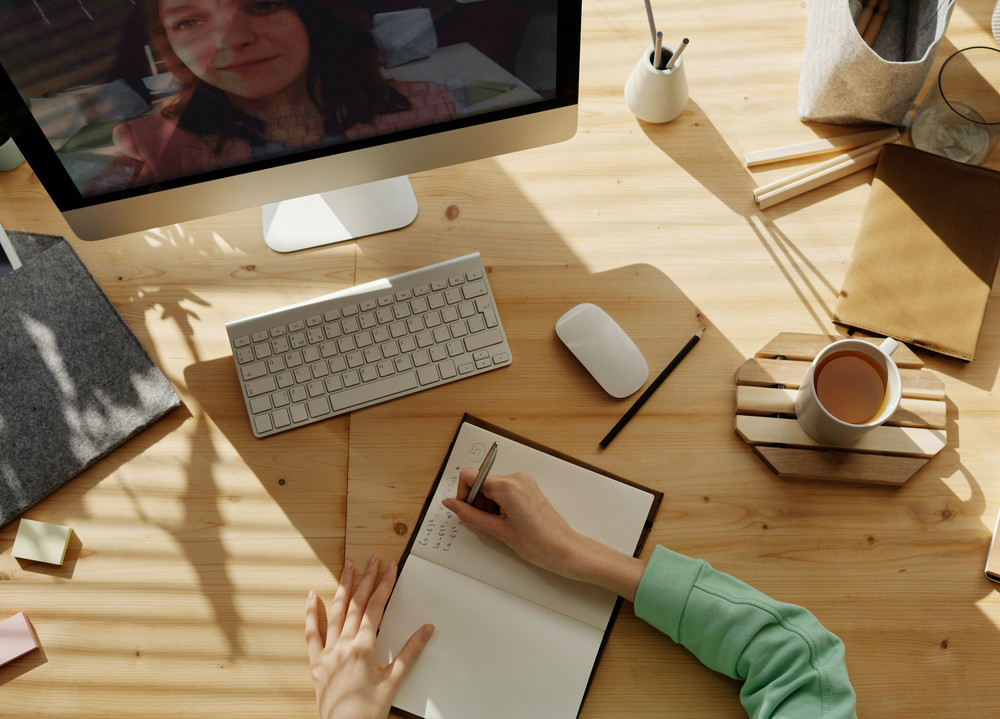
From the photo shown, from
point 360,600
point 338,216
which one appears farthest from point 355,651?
point 338,216

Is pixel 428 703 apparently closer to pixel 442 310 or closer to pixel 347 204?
pixel 442 310

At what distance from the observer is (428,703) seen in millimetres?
689

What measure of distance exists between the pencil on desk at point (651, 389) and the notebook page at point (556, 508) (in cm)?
5

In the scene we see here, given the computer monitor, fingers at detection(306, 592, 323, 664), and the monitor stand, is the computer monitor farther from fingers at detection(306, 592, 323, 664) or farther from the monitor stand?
fingers at detection(306, 592, 323, 664)

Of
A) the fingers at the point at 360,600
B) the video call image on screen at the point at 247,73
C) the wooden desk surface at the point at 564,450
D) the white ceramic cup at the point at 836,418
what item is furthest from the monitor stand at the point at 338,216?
→ the white ceramic cup at the point at 836,418

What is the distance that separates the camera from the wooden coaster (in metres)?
0.76

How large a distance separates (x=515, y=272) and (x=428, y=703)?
487 mm

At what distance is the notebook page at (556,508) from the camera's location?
724 mm

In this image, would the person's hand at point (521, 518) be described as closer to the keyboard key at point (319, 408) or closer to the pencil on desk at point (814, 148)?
the keyboard key at point (319, 408)

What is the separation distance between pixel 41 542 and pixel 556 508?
21.7 inches

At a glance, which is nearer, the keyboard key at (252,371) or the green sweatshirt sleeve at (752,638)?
the green sweatshirt sleeve at (752,638)

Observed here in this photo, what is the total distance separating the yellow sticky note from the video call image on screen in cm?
36

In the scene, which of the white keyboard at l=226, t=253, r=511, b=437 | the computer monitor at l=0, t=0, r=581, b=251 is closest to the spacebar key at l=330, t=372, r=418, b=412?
the white keyboard at l=226, t=253, r=511, b=437

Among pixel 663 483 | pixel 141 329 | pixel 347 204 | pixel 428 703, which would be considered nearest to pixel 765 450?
pixel 663 483
